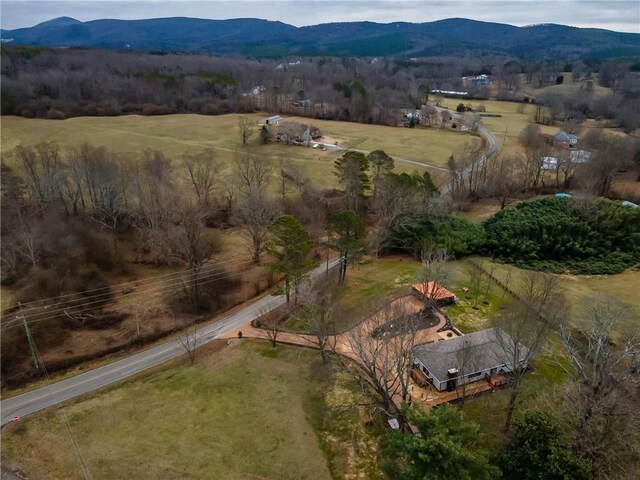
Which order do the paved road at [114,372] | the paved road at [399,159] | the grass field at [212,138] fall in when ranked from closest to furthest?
the paved road at [114,372] → the paved road at [399,159] → the grass field at [212,138]

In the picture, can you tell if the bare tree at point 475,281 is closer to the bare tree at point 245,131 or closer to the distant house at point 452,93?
the bare tree at point 245,131

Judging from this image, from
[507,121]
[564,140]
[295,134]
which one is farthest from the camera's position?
[507,121]

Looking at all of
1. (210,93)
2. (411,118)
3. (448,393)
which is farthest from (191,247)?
(210,93)

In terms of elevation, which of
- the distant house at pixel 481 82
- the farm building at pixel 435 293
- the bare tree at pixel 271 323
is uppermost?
the distant house at pixel 481 82

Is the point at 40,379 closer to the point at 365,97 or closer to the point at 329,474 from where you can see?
the point at 329,474

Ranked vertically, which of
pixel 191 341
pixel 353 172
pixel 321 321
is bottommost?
pixel 191 341

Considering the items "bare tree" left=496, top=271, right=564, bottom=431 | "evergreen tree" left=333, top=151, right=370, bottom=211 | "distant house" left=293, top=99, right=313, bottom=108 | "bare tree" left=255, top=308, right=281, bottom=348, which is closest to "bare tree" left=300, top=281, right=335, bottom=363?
"bare tree" left=255, top=308, right=281, bottom=348

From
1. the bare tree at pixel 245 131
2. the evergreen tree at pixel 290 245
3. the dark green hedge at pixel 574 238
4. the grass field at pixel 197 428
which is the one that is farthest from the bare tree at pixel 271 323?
the bare tree at pixel 245 131

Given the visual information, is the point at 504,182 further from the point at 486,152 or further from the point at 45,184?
the point at 45,184
